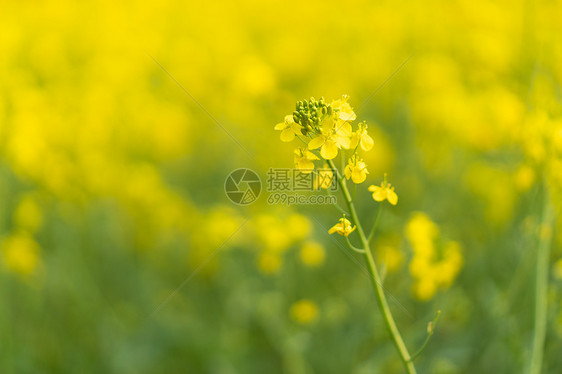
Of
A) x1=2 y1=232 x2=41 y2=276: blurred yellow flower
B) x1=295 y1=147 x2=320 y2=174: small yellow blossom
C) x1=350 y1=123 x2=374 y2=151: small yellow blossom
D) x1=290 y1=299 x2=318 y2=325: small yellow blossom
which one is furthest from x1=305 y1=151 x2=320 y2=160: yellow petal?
x1=2 y1=232 x2=41 y2=276: blurred yellow flower

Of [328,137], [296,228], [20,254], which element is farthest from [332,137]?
[20,254]

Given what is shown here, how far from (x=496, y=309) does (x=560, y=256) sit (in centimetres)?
65

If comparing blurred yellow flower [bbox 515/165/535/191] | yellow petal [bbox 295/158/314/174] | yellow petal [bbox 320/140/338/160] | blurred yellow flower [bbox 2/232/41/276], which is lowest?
blurred yellow flower [bbox 2/232/41/276]

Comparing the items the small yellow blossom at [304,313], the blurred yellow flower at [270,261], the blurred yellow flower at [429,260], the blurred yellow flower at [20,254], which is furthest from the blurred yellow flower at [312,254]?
the blurred yellow flower at [20,254]

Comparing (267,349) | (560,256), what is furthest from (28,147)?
(560,256)

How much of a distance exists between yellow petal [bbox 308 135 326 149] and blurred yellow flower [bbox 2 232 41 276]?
2.28m

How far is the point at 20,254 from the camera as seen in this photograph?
285 centimetres

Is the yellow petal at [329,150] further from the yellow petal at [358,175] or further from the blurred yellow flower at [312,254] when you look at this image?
the blurred yellow flower at [312,254]

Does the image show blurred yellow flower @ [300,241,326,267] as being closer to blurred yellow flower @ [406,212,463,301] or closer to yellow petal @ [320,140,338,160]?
blurred yellow flower @ [406,212,463,301]

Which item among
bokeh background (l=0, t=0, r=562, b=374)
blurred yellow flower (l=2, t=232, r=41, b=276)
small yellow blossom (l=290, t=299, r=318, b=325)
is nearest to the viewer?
small yellow blossom (l=290, t=299, r=318, b=325)

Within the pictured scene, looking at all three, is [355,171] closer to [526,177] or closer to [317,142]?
[317,142]

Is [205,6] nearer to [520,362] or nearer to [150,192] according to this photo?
[150,192]

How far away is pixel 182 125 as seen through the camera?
445cm

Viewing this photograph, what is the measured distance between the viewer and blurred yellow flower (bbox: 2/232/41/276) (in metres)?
2.84
